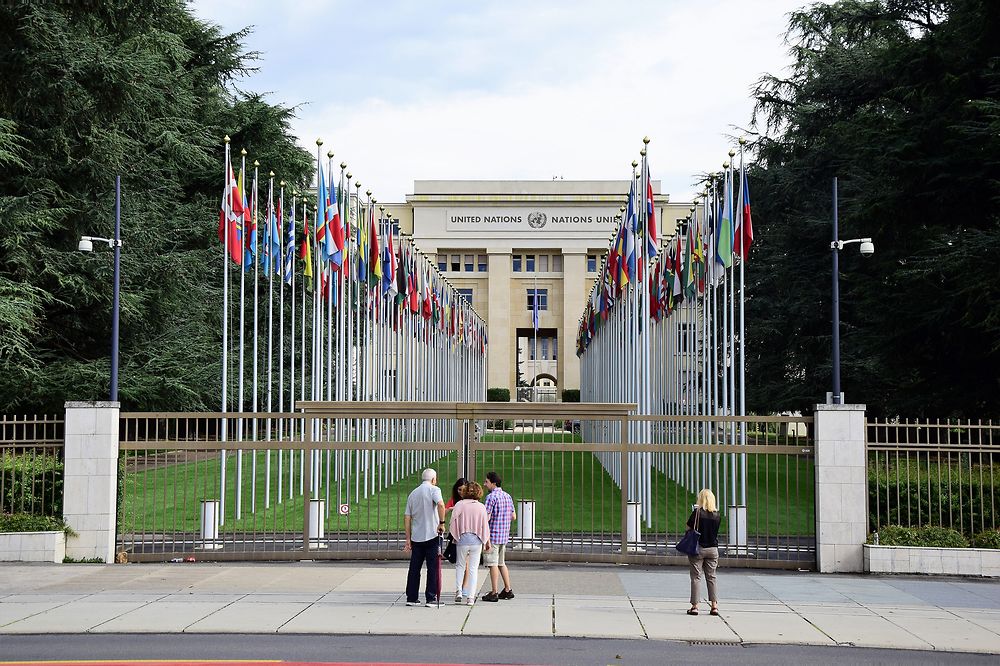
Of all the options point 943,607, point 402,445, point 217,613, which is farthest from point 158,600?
point 943,607

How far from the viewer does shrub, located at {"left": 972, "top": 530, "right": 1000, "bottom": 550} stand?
16750 millimetres

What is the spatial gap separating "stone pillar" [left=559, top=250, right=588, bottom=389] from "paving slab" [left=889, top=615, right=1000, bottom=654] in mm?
81749

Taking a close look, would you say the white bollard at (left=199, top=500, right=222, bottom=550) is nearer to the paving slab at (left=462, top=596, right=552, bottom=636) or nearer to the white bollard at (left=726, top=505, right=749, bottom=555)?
the paving slab at (left=462, top=596, right=552, bottom=636)

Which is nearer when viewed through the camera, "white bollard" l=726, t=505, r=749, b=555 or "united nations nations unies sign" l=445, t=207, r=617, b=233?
"white bollard" l=726, t=505, r=749, b=555

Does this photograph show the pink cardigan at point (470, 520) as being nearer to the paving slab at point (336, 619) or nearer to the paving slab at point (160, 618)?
the paving slab at point (336, 619)

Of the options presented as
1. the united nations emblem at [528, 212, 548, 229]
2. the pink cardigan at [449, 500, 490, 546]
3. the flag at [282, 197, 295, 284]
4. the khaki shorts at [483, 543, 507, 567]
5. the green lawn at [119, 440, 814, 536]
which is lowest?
the green lawn at [119, 440, 814, 536]

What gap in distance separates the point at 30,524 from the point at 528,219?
264ft

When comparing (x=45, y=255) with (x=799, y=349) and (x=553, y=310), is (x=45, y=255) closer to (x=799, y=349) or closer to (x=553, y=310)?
(x=799, y=349)

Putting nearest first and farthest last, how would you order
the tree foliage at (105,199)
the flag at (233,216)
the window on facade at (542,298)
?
the flag at (233,216), the tree foliage at (105,199), the window on facade at (542,298)

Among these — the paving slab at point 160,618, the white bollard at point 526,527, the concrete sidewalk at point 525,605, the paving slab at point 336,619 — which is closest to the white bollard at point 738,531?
the concrete sidewalk at point 525,605

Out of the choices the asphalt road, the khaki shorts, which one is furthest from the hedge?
the khaki shorts

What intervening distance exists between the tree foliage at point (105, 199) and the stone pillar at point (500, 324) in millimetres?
49818

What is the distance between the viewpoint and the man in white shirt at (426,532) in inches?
529

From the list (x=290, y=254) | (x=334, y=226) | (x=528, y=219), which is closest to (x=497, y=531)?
(x=334, y=226)
